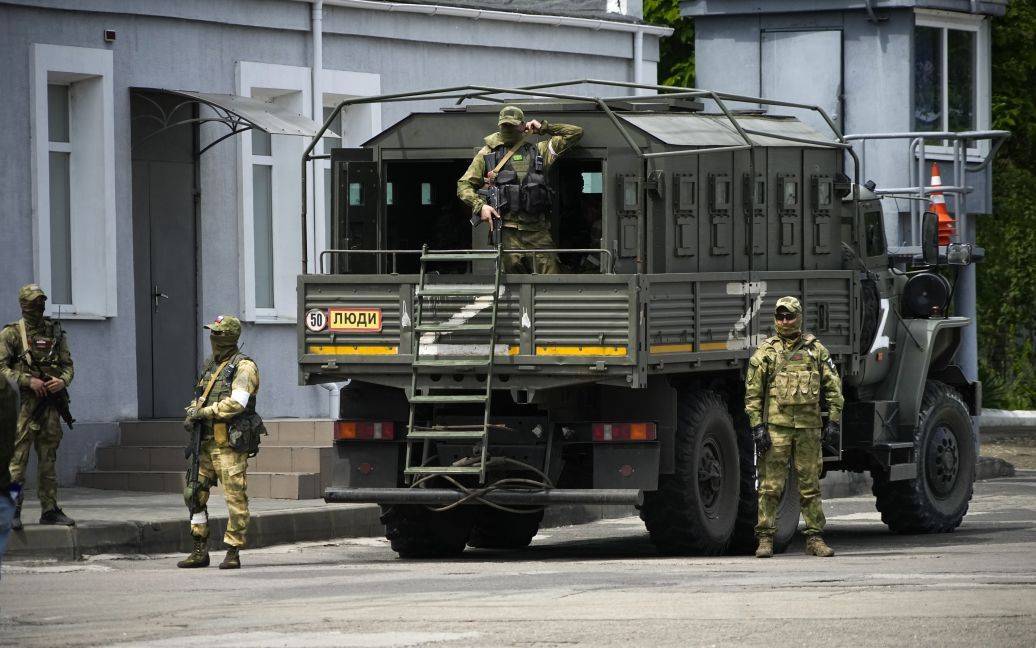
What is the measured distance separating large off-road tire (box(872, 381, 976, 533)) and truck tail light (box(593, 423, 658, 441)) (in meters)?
3.18

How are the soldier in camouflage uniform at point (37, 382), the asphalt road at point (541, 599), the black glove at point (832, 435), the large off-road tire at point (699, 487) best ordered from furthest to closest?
the soldier in camouflage uniform at point (37, 382) → the black glove at point (832, 435) → the large off-road tire at point (699, 487) → the asphalt road at point (541, 599)

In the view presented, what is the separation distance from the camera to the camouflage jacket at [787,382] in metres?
15.0

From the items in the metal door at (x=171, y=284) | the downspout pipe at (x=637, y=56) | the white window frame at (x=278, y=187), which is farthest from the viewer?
the downspout pipe at (x=637, y=56)

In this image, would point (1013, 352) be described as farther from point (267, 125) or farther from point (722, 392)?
point (722, 392)

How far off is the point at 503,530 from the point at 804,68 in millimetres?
16537

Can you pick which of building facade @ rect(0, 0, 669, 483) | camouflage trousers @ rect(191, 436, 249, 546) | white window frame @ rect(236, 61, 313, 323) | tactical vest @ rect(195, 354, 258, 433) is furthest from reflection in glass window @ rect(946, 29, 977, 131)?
camouflage trousers @ rect(191, 436, 249, 546)

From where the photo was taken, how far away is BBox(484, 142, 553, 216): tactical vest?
50.0 ft

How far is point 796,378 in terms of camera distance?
14977 millimetres

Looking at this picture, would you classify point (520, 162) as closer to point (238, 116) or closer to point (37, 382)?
point (37, 382)

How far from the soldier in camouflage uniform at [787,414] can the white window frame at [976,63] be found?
16376 millimetres

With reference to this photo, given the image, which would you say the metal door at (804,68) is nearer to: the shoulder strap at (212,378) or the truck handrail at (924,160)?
the truck handrail at (924,160)

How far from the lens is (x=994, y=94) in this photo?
3494 cm

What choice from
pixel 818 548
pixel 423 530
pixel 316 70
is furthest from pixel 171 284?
pixel 818 548

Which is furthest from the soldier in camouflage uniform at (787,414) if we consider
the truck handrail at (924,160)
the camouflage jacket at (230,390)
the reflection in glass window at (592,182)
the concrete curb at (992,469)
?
the concrete curb at (992,469)
